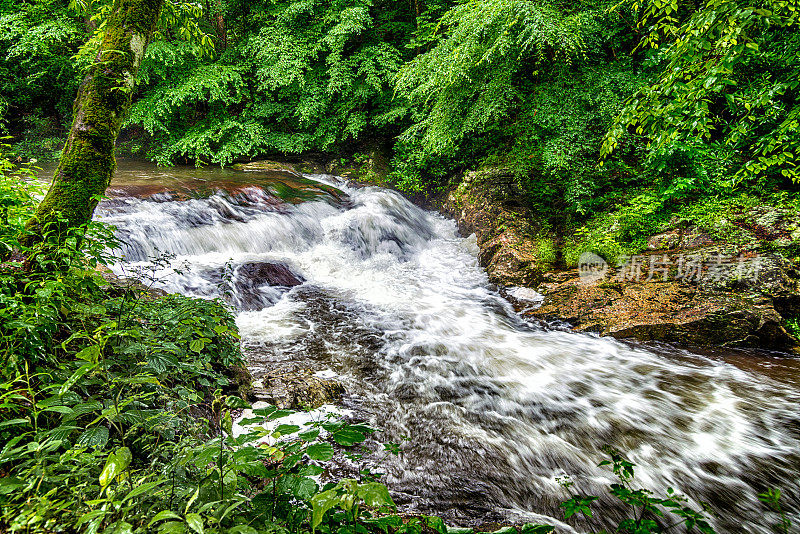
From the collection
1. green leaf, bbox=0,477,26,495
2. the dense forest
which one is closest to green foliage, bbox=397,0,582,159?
the dense forest

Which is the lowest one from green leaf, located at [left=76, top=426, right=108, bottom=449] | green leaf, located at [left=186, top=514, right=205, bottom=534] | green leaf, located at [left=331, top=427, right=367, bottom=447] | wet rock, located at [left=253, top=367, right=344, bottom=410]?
wet rock, located at [left=253, top=367, right=344, bottom=410]

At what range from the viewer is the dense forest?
4.12ft

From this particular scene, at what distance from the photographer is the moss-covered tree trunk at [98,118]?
231 cm

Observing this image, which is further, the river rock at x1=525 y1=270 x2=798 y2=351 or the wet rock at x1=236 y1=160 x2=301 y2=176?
the wet rock at x1=236 y1=160 x2=301 y2=176

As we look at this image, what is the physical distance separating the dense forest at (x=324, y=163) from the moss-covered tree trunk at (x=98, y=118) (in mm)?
130

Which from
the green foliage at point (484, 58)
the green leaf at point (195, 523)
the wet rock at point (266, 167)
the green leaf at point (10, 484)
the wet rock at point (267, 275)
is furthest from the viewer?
the wet rock at point (266, 167)

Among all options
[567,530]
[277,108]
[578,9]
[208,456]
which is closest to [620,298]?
[567,530]

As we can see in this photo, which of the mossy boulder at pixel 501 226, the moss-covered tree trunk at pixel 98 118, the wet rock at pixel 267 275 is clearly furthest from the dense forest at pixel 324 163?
the wet rock at pixel 267 275

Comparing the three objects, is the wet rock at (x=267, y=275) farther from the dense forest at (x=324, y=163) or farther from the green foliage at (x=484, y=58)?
the green foliage at (x=484, y=58)

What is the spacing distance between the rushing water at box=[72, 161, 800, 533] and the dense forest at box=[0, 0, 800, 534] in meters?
0.27

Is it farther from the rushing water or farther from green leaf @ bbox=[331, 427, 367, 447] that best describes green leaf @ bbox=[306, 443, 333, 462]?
the rushing water

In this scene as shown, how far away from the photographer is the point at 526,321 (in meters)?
5.25

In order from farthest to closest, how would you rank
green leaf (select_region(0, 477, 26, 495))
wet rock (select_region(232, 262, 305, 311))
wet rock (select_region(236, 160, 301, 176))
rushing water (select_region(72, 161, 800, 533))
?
wet rock (select_region(236, 160, 301, 176)), wet rock (select_region(232, 262, 305, 311)), rushing water (select_region(72, 161, 800, 533)), green leaf (select_region(0, 477, 26, 495))

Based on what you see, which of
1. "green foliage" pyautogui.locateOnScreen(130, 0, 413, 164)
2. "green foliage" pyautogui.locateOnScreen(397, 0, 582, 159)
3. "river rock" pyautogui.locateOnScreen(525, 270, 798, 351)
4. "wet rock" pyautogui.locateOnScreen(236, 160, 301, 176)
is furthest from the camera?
"wet rock" pyautogui.locateOnScreen(236, 160, 301, 176)
